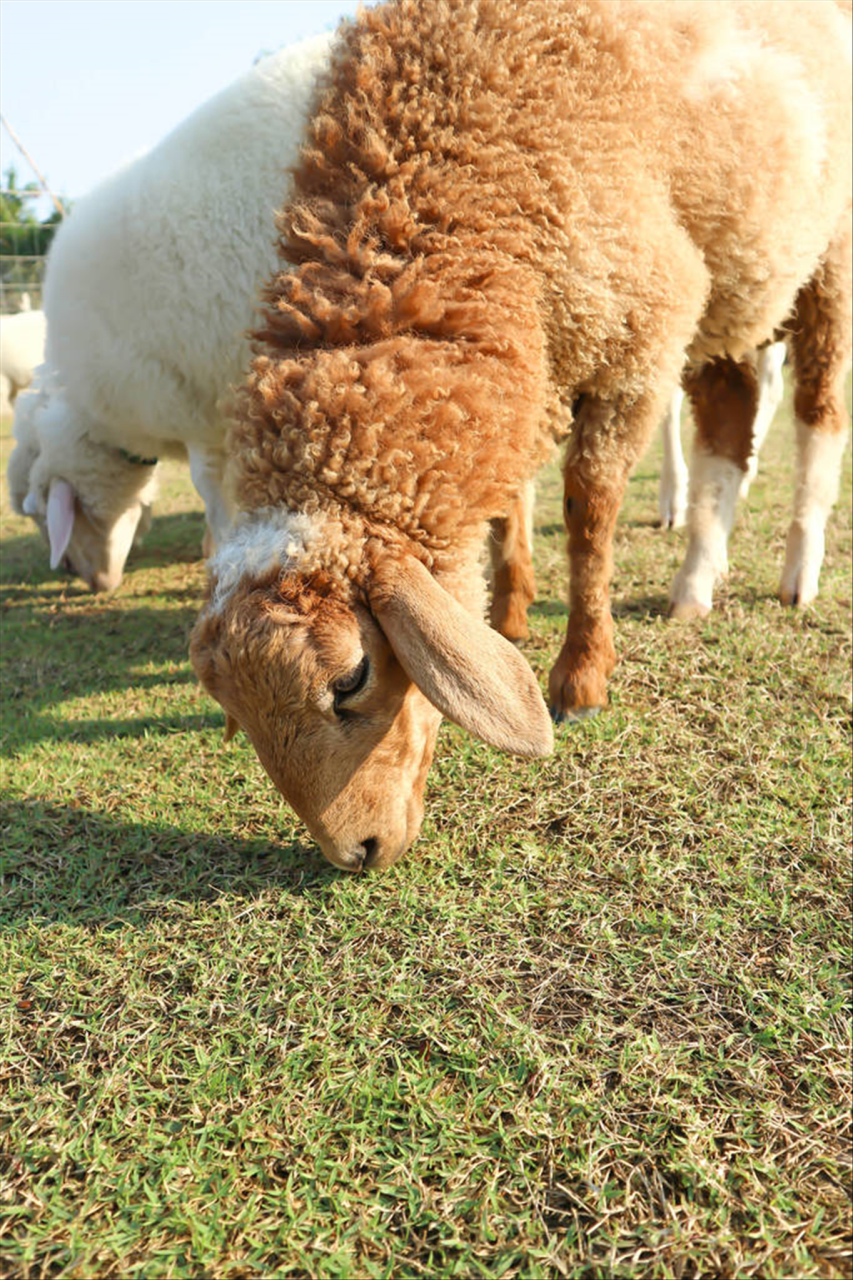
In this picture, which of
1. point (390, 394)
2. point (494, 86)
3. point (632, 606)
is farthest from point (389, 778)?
→ point (632, 606)

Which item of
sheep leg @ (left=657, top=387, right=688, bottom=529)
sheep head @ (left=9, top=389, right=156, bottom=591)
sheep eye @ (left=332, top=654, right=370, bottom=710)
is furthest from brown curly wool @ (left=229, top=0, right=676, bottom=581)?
sheep leg @ (left=657, top=387, right=688, bottom=529)

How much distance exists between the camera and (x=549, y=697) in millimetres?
3621

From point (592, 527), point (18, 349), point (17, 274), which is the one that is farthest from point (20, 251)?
point (592, 527)

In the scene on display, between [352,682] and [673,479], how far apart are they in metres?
4.31

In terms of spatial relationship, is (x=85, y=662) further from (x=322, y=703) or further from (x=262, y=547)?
(x=322, y=703)

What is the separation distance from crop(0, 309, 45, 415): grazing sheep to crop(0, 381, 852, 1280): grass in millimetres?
9256

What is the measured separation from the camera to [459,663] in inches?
85.4

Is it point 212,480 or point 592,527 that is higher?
point 592,527

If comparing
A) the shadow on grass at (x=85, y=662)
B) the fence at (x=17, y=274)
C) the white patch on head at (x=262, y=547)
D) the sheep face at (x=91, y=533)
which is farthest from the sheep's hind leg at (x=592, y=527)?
the fence at (x=17, y=274)

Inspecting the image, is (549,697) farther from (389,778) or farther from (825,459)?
(825,459)

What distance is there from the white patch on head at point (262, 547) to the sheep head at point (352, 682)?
0.10 feet

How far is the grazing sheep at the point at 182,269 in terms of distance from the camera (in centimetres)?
417

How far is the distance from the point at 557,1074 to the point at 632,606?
117 inches

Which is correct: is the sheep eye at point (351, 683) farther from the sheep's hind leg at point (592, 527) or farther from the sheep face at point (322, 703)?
the sheep's hind leg at point (592, 527)
